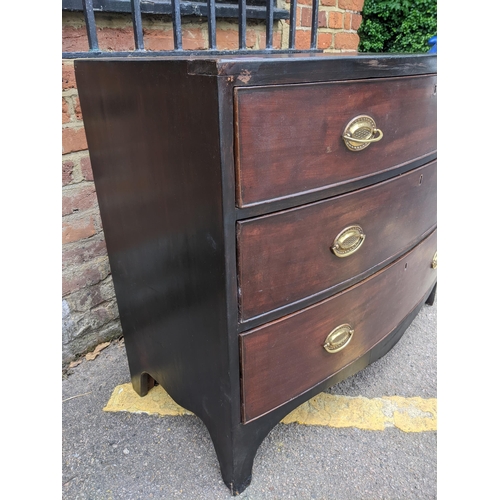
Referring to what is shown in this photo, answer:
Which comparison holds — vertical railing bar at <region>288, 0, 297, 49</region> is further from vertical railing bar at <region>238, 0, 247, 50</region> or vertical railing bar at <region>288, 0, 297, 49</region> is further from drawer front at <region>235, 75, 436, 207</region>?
drawer front at <region>235, 75, 436, 207</region>

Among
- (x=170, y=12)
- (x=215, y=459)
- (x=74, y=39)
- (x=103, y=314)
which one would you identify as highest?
(x=170, y=12)

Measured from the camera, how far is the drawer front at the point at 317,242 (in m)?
0.86

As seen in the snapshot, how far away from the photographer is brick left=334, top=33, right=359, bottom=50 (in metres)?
2.16

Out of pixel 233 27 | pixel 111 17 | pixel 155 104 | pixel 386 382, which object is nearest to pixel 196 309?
pixel 155 104

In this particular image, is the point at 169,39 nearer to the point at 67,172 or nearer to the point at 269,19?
the point at 269,19

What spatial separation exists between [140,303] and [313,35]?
4.06ft

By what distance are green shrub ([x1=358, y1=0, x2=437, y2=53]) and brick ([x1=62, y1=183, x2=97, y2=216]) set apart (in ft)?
6.59

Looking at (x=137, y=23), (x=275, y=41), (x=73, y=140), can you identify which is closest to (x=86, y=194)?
(x=73, y=140)

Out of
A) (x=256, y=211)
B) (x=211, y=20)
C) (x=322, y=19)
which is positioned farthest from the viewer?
(x=322, y=19)

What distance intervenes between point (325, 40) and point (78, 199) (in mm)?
1421

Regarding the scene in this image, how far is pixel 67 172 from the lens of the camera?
4.63 ft

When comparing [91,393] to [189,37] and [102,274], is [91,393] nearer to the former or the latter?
[102,274]

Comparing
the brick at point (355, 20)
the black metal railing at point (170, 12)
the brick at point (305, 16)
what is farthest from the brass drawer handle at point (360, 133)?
the brick at point (355, 20)

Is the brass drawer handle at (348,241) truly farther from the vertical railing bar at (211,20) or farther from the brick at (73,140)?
the brick at (73,140)
